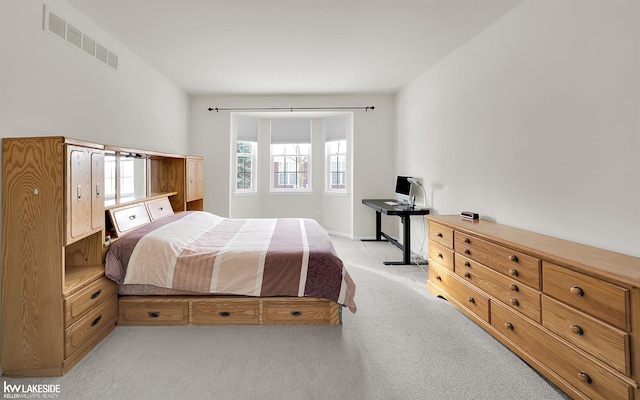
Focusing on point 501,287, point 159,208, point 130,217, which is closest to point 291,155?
point 159,208

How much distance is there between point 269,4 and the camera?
2475 millimetres

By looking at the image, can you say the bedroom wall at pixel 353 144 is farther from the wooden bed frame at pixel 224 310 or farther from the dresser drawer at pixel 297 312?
the dresser drawer at pixel 297 312

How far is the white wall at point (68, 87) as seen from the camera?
1.92 m

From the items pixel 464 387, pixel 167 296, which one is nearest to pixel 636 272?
pixel 464 387

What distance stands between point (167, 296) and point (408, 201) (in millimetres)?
3467

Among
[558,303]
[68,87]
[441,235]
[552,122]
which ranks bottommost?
[558,303]

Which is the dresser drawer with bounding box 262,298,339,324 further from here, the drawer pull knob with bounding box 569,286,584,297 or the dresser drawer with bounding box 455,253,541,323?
the drawer pull knob with bounding box 569,286,584,297

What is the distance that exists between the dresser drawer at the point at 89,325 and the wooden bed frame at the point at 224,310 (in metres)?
0.09

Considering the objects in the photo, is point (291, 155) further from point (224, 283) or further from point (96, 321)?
point (96, 321)

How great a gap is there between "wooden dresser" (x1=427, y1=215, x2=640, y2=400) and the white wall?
3.50 m

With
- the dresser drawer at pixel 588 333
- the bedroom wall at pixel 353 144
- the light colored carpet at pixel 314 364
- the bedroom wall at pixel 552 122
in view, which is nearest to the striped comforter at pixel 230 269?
the light colored carpet at pixel 314 364

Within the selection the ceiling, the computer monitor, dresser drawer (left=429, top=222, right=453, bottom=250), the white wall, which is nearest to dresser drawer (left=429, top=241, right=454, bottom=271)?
dresser drawer (left=429, top=222, right=453, bottom=250)

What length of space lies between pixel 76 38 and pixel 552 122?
13.4 feet

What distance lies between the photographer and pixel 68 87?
7.97ft
